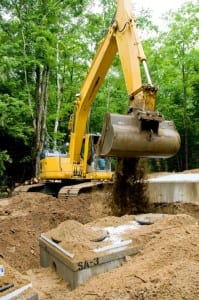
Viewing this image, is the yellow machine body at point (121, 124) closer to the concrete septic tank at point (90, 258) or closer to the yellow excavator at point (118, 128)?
the yellow excavator at point (118, 128)

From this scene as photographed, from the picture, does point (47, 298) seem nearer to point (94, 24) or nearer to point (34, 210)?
point (34, 210)

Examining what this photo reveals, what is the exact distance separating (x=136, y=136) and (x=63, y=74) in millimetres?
16493

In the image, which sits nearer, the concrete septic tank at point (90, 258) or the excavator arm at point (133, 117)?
the concrete septic tank at point (90, 258)

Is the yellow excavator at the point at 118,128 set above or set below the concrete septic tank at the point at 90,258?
above

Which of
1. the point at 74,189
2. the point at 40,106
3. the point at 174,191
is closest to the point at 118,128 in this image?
the point at 174,191

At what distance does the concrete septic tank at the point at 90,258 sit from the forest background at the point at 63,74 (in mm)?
9710

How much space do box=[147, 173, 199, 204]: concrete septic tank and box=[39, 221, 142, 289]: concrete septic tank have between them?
3334mm

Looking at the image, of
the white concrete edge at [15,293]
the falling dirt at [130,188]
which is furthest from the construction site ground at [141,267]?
the falling dirt at [130,188]

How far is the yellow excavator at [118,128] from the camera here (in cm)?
624

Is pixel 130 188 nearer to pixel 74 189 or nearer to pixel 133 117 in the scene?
pixel 133 117

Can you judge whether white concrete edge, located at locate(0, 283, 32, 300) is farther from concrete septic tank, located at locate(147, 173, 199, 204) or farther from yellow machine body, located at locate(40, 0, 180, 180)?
concrete septic tank, located at locate(147, 173, 199, 204)

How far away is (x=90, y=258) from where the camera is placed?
362 centimetres

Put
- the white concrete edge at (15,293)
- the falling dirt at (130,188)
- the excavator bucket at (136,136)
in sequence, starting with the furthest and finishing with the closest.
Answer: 1. the falling dirt at (130,188)
2. the excavator bucket at (136,136)
3. the white concrete edge at (15,293)

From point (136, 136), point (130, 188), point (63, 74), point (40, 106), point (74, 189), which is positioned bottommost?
point (74, 189)
